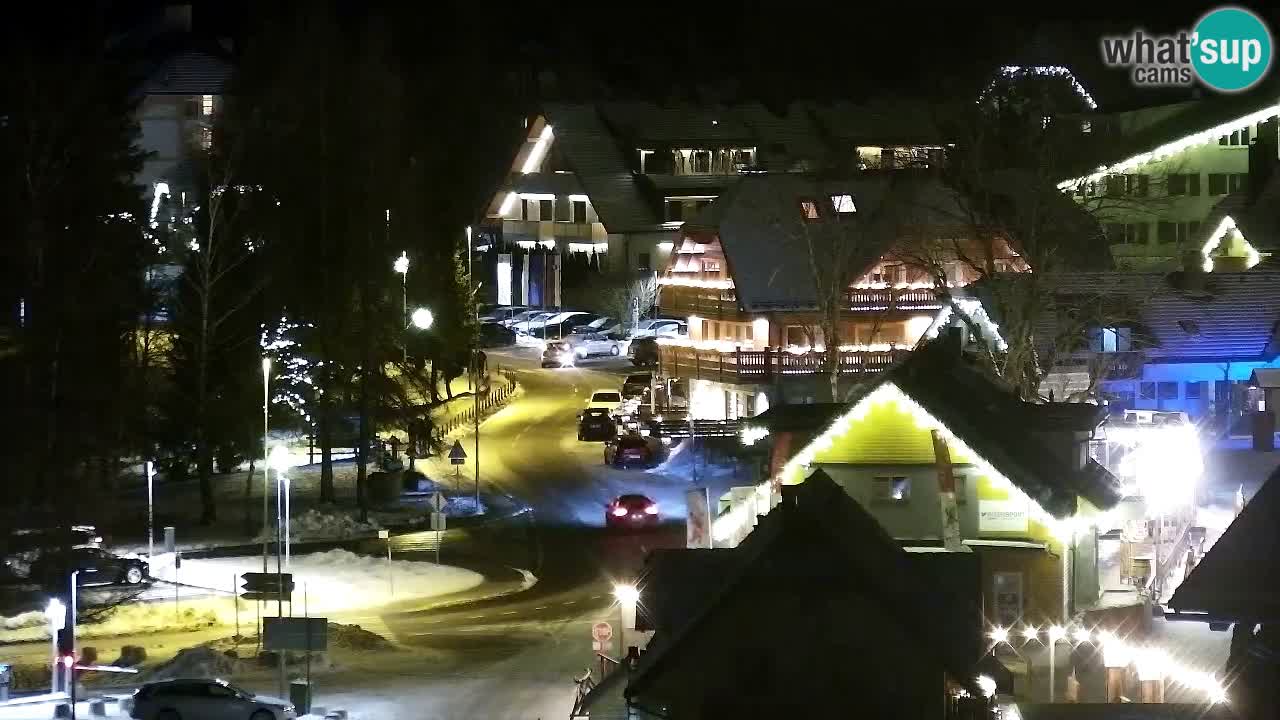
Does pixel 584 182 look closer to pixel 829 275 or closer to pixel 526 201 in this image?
pixel 526 201

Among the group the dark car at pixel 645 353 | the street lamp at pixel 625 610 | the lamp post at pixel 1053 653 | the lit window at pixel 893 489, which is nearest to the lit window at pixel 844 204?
the dark car at pixel 645 353

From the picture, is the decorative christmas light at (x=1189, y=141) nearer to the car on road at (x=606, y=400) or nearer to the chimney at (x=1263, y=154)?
the chimney at (x=1263, y=154)

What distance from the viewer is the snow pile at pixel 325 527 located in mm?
51844

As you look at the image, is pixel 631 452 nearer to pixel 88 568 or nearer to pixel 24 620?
pixel 88 568

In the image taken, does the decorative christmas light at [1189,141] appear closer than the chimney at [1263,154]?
No

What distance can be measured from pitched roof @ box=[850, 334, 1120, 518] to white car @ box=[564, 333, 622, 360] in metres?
55.7

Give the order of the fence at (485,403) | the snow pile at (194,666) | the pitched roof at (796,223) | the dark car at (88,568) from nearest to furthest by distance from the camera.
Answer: the snow pile at (194,666), the dark car at (88,568), the pitched roof at (796,223), the fence at (485,403)

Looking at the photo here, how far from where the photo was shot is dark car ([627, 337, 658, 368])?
274 feet

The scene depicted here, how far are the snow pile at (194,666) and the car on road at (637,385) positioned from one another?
41.3m

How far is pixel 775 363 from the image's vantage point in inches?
2653

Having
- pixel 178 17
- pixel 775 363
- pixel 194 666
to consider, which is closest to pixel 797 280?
pixel 775 363

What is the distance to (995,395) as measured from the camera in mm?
34750

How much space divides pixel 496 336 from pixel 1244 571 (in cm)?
8066

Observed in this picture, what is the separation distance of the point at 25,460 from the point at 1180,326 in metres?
38.4
